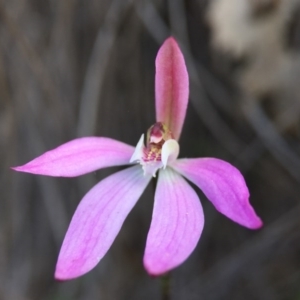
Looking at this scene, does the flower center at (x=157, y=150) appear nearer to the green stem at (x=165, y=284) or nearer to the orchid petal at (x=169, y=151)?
the orchid petal at (x=169, y=151)

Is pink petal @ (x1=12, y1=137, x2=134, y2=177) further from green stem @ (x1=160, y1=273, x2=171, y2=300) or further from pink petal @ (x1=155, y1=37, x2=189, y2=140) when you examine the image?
green stem @ (x1=160, y1=273, x2=171, y2=300)

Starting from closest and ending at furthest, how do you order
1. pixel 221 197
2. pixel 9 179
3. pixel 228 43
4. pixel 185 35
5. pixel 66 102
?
pixel 221 197 → pixel 228 43 → pixel 185 35 → pixel 66 102 → pixel 9 179

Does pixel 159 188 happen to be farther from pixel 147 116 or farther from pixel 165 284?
pixel 147 116

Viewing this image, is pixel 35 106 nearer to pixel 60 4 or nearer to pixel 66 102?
pixel 66 102

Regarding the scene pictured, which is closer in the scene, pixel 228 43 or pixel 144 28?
pixel 228 43

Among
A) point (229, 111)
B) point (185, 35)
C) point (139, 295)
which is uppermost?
point (185, 35)

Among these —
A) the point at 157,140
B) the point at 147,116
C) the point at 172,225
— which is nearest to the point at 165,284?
the point at 172,225

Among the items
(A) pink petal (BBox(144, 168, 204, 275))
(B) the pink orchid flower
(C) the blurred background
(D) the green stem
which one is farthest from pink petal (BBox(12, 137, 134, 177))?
(C) the blurred background

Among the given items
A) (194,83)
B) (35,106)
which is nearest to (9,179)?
(35,106)
